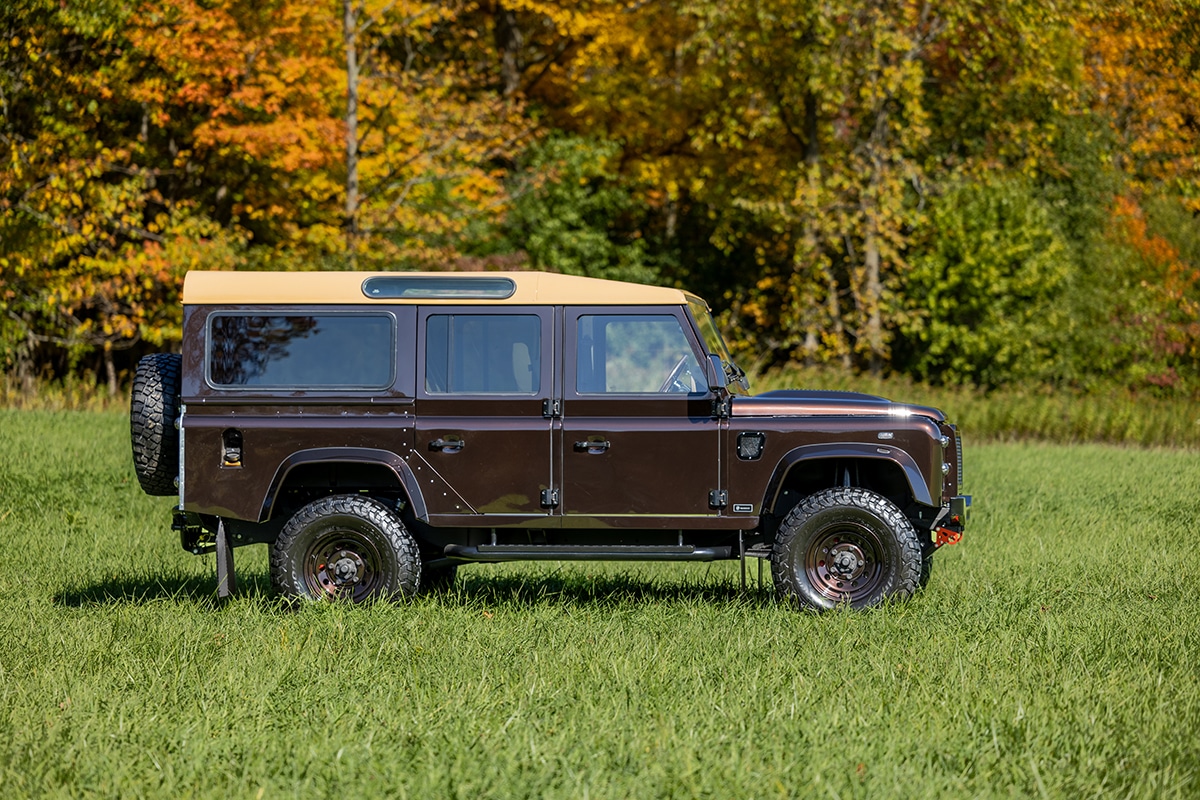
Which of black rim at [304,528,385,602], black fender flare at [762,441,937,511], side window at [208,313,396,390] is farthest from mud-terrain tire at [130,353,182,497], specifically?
black fender flare at [762,441,937,511]

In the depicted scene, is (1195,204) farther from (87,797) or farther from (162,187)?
(87,797)

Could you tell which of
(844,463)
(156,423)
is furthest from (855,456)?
(156,423)

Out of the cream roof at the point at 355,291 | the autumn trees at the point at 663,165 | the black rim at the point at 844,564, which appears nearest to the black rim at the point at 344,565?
the cream roof at the point at 355,291

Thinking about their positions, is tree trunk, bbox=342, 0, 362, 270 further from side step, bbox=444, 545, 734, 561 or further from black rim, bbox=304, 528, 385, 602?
side step, bbox=444, 545, 734, 561

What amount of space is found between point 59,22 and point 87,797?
69.7ft

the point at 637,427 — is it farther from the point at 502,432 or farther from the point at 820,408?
the point at 820,408

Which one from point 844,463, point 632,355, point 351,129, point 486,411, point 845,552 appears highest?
point 351,129

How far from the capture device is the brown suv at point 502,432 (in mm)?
8195

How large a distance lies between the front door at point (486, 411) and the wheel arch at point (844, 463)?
4.62ft

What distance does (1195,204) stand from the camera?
1088 inches

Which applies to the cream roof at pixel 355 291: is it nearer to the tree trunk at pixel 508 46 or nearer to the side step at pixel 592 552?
the side step at pixel 592 552

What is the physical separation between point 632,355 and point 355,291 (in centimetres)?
174

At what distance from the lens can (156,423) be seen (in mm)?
8273

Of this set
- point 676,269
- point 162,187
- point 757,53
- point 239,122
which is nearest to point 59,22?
point 239,122
